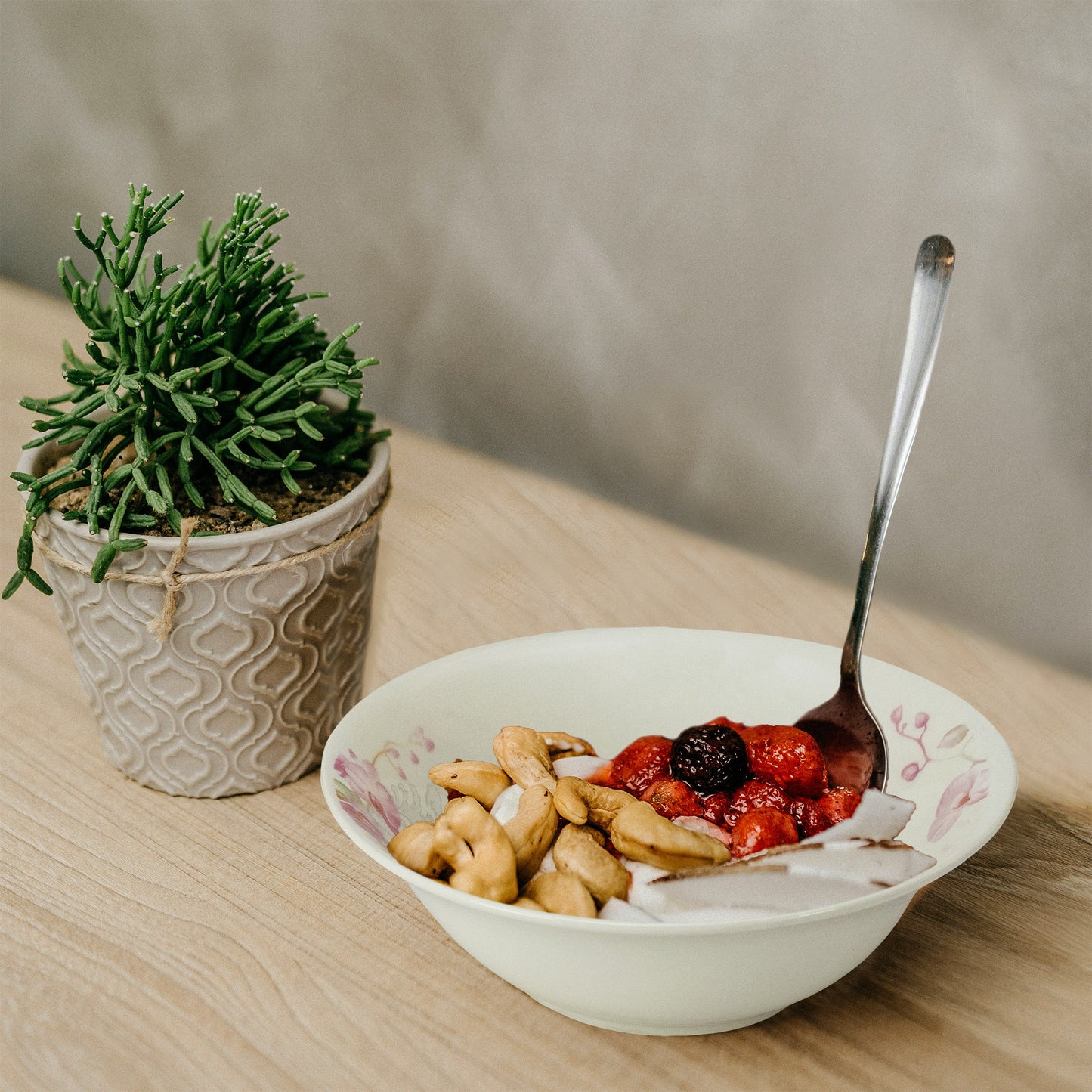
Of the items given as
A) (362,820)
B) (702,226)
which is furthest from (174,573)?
(702,226)

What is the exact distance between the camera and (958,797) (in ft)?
1.59

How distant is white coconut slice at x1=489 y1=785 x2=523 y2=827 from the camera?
0.47m

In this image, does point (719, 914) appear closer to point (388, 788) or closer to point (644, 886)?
point (644, 886)

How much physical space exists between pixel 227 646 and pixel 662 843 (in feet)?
0.74

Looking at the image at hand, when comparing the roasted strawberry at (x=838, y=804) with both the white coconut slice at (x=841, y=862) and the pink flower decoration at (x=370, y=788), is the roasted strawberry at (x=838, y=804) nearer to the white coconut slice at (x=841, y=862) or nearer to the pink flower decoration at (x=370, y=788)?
the white coconut slice at (x=841, y=862)

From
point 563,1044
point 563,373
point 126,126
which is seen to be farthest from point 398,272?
point 563,1044

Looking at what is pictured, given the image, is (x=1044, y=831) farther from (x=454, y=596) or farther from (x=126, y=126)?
(x=126, y=126)

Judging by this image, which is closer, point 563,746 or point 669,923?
point 669,923

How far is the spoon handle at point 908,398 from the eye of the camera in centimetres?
52

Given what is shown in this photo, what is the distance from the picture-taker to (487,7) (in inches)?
34.5

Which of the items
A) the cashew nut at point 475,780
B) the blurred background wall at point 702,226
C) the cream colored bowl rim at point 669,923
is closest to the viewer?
the cream colored bowl rim at point 669,923

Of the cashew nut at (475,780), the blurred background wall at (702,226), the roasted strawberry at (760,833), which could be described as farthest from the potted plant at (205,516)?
the blurred background wall at (702,226)

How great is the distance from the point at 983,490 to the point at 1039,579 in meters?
0.07

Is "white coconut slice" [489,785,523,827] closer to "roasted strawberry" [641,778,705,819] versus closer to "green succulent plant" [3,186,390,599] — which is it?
"roasted strawberry" [641,778,705,819]
